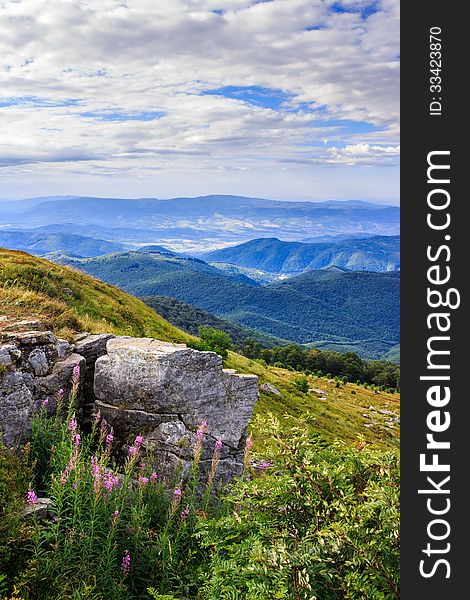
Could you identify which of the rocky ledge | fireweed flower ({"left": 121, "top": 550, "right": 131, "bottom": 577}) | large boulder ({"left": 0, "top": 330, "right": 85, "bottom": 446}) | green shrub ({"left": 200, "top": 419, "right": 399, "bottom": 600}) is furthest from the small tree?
fireweed flower ({"left": 121, "top": 550, "right": 131, "bottom": 577})

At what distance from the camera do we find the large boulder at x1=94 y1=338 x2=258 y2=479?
10125 mm

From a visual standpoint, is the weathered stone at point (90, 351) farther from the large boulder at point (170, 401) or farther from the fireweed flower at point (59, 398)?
the fireweed flower at point (59, 398)

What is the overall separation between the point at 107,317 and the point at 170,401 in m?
18.9

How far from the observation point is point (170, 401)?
406 inches

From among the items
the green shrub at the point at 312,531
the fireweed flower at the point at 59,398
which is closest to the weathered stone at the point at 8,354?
the fireweed flower at the point at 59,398

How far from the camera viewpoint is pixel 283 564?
4.55 m

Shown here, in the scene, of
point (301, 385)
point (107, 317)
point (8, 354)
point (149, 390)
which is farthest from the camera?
point (301, 385)

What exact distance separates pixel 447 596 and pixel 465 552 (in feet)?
1.06

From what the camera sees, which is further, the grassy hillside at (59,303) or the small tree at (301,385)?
the small tree at (301,385)

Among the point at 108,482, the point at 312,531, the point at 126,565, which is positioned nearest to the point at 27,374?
the point at 108,482

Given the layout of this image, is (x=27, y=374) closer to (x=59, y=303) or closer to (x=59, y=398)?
(x=59, y=398)

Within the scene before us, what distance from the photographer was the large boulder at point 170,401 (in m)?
10.1

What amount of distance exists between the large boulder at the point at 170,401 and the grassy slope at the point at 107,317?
198 cm

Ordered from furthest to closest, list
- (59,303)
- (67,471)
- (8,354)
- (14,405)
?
(59,303), (8,354), (14,405), (67,471)
